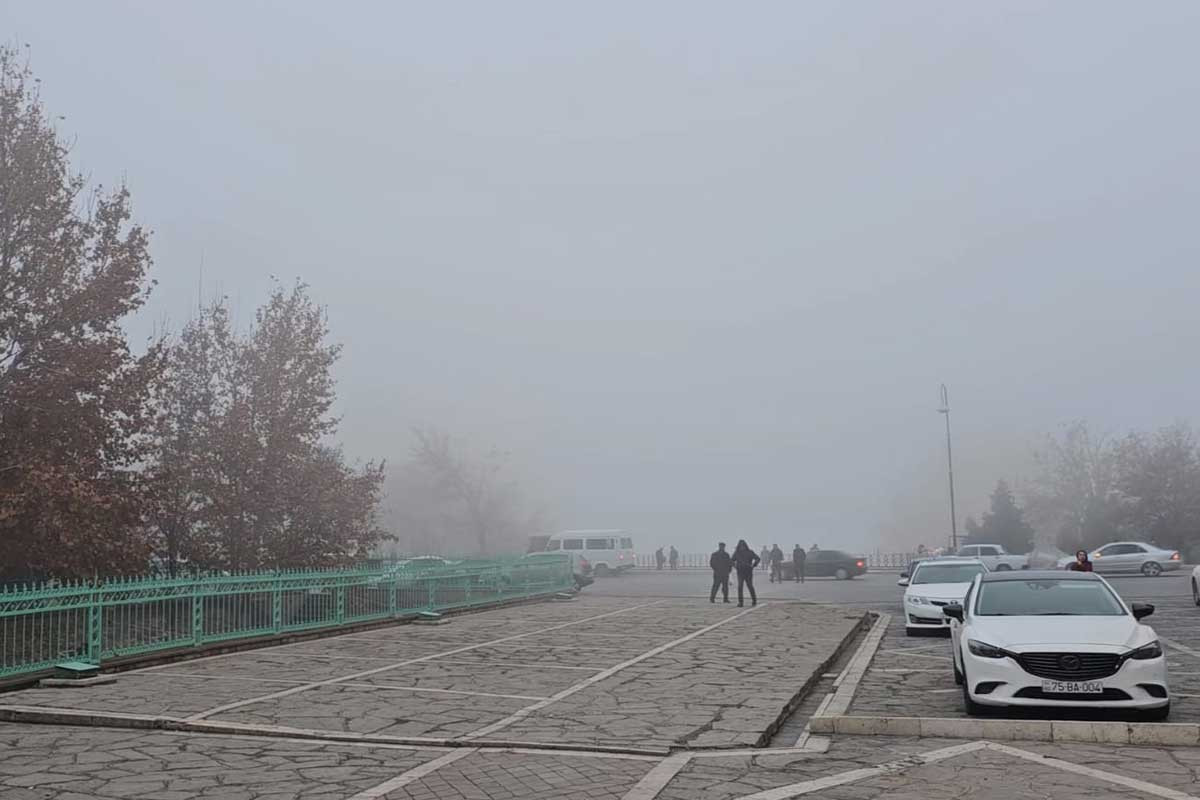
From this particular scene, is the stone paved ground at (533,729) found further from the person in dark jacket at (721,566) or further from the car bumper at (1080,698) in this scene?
the person in dark jacket at (721,566)

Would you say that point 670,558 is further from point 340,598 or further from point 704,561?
point 340,598

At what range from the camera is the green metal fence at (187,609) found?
12.0 meters

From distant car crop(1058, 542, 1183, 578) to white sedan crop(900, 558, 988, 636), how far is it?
2294 centimetres

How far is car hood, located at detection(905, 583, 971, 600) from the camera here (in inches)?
738

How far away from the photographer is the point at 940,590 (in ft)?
62.8

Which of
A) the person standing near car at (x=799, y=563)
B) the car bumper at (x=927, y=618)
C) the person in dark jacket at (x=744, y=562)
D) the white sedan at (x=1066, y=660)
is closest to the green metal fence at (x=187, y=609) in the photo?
the person in dark jacket at (x=744, y=562)

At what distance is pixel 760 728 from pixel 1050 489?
259ft

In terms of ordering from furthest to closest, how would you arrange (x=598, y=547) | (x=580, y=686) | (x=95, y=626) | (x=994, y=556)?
(x=598, y=547)
(x=994, y=556)
(x=95, y=626)
(x=580, y=686)

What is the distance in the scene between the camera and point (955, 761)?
7930 mm

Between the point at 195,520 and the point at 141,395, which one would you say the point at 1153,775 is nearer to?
the point at 141,395

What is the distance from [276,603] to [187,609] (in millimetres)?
2112

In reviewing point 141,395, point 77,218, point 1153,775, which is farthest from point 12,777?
point 77,218

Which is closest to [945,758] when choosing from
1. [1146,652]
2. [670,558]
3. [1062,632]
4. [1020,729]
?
[1020,729]

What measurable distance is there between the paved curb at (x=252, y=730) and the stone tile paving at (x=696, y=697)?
259mm
